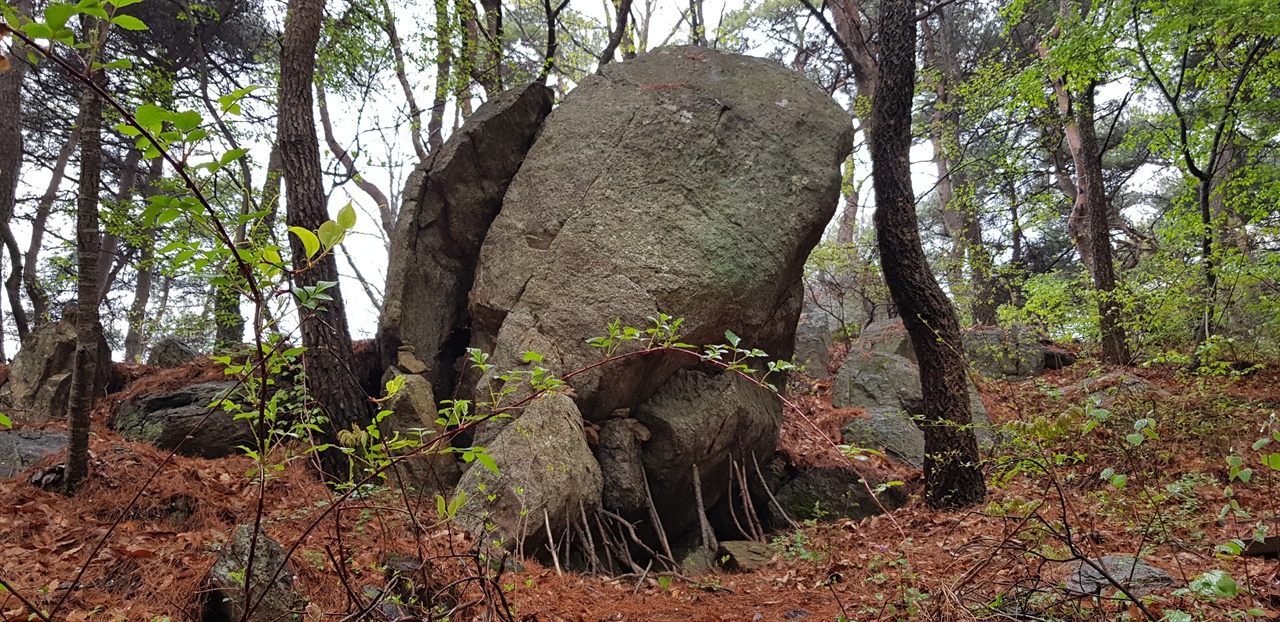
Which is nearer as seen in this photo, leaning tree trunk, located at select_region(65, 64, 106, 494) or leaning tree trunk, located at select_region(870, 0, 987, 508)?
leaning tree trunk, located at select_region(65, 64, 106, 494)

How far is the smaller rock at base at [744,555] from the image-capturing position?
216 inches

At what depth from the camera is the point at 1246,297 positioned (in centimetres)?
890

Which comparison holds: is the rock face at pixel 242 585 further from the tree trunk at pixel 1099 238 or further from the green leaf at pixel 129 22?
the tree trunk at pixel 1099 238

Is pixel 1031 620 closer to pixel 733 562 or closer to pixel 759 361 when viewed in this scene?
pixel 733 562

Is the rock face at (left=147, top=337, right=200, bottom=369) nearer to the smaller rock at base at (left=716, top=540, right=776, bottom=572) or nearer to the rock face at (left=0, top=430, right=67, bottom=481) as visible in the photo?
the rock face at (left=0, top=430, right=67, bottom=481)

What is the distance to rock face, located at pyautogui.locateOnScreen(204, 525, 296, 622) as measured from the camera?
2695mm

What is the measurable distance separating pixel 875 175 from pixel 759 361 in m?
2.43

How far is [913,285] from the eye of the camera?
6223 millimetres

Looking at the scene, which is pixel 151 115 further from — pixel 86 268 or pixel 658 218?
pixel 658 218

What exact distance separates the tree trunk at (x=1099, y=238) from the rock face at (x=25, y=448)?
38.8 ft

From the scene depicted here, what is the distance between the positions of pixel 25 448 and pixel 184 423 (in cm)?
111

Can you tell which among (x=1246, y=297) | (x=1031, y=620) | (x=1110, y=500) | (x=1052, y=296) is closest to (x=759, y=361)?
(x=1110, y=500)

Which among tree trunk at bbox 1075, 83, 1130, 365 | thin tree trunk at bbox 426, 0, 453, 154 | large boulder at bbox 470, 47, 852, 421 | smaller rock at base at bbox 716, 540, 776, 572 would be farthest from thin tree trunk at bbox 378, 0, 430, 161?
tree trunk at bbox 1075, 83, 1130, 365

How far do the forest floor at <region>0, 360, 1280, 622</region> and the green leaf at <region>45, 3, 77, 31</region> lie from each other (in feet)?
4.44
